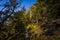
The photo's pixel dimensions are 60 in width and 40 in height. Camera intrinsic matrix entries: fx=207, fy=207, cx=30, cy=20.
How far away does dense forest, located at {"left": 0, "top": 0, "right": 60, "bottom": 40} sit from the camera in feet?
43.3

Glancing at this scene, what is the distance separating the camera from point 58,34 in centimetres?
1658

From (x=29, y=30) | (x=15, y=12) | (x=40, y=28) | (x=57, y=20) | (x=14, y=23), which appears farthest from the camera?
(x=57, y=20)

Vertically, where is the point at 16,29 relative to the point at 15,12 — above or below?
below

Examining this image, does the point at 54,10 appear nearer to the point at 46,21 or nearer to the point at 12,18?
the point at 46,21

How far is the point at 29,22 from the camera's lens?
56.2 ft

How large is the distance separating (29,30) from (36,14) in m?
2.08

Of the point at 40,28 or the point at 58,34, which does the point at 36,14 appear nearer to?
the point at 40,28

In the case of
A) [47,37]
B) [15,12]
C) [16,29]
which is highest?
[15,12]

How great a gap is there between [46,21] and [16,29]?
4114 millimetres

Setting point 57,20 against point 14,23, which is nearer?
point 14,23

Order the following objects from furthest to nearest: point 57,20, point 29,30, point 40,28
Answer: point 57,20 → point 40,28 → point 29,30

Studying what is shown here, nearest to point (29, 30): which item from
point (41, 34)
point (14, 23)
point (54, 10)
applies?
point (41, 34)

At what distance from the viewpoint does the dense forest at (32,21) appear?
1319 centimetres

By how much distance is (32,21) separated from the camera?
17422mm
